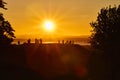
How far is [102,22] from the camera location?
78562 mm

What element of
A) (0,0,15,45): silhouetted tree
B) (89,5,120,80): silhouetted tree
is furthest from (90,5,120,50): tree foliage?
(0,0,15,45): silhouetted tree

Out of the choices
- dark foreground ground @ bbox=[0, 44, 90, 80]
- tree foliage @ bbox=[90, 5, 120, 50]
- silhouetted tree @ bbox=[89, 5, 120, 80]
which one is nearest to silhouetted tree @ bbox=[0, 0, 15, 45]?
dark foreground ground @ bbox=[0, 44, 90, 80]

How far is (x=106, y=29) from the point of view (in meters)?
76.1

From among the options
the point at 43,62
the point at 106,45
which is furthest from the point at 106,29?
the point at 43,62

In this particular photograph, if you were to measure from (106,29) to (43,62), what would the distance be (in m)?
24.4

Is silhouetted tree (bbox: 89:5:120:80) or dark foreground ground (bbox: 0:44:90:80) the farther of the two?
silhouetted tree (bbox: 89:5:120:80)

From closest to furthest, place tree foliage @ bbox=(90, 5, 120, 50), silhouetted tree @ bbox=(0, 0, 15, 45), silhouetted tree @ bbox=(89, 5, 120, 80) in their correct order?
silhouetted tree @ bbox=(0, 0, 15, 45)
silhouetted tree @ bbox=(89, 5, 120, 80)
tree foliage @ bbox=(90, 5, 120, 50)

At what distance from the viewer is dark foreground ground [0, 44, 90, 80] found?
46.3 metres

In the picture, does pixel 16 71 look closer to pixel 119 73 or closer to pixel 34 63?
pixel 34 63

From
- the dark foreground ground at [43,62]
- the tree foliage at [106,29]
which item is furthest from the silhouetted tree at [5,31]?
the tree foliage at [106,29]

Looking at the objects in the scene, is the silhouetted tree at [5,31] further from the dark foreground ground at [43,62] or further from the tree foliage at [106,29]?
the tree foliage at [106,29]

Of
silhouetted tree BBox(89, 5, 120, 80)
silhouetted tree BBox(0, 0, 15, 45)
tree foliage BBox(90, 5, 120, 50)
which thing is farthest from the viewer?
tree foliage BBox(90, 5, 120, 50)

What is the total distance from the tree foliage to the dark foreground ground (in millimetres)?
5832

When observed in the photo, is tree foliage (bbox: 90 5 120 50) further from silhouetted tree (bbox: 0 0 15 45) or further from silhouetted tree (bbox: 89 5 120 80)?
silhouetted tree (bbox: 0 0 15 45)
